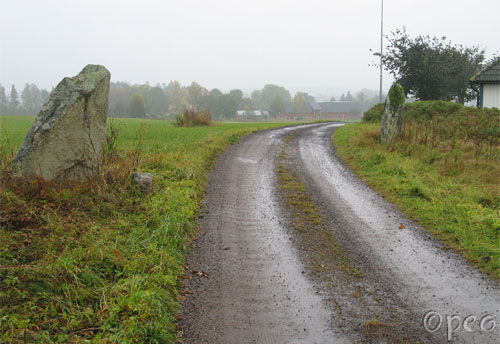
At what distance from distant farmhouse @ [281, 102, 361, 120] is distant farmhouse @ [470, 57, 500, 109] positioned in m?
93.4

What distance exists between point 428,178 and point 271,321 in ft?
27.7

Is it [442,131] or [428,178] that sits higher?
[442,131]

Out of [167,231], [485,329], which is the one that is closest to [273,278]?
[167,231]

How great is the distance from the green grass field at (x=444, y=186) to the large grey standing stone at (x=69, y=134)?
692cm

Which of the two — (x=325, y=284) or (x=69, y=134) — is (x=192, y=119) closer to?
(x=69, y=134)

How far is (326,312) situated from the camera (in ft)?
15.9

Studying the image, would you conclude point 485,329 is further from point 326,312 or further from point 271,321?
point 271,321

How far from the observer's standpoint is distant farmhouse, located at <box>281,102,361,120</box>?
120312mm

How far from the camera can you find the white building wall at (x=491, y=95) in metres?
24.3

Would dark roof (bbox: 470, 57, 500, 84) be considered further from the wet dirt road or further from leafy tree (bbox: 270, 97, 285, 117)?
leafy tree (bbox: 270, 97, 285, 117)

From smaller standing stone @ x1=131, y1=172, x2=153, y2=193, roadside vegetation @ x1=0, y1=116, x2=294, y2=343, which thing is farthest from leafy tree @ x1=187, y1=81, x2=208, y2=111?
roadside vegetation @ x1=0, y1=116, x2=294, y2=343

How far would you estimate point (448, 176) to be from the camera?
1213cm

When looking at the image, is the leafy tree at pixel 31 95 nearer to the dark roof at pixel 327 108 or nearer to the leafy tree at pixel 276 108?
the leafy tree at pixel 276 108

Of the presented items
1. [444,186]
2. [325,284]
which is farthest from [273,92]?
[325,284]
